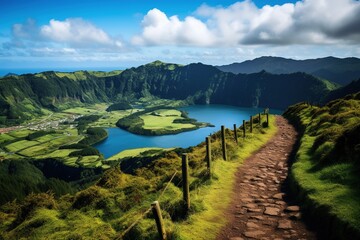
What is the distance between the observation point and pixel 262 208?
16406 mm

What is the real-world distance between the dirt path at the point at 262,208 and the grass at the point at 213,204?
416mm

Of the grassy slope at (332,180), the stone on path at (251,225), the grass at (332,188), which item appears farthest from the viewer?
the stone on path at (251,225)

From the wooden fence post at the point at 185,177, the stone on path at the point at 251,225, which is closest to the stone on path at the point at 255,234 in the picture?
the stone on path at the point at 251,225

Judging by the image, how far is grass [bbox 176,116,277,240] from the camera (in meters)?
13.3

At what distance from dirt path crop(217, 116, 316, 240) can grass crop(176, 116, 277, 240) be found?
0.42 metres

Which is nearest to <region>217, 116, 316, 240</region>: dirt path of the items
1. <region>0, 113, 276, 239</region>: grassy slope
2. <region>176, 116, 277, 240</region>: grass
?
<region>176, 116, 277, 240</region>: grass

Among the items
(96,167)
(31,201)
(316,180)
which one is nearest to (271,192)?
(316,180)

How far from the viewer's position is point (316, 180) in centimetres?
1781

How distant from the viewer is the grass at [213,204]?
1328 cm

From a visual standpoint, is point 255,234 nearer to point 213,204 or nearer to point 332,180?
A: point 213,204

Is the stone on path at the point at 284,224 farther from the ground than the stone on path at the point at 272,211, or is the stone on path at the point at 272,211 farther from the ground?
the stone on path at the point at 284,224

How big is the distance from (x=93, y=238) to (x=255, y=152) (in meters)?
21.0

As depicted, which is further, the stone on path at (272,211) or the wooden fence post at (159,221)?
the stone on path at (272,211)

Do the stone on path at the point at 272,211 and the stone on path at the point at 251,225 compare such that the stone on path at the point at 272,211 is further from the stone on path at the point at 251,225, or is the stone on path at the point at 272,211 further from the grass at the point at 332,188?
the grass at the point at 332,188
